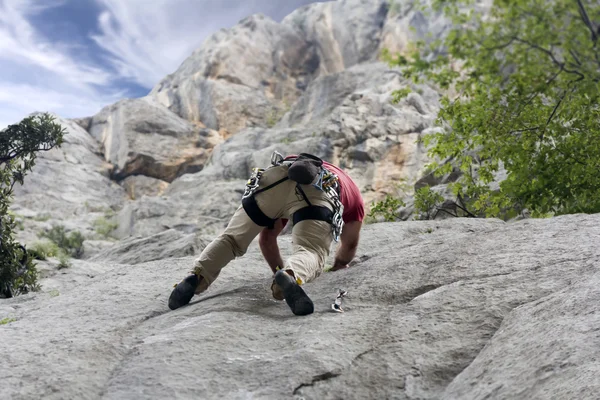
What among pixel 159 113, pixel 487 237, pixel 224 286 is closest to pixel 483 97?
pixel 487 237

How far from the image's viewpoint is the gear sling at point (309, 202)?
6012 millimetres

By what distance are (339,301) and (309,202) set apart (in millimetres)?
1293

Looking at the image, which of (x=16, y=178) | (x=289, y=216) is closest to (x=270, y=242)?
(x=289, y=216)

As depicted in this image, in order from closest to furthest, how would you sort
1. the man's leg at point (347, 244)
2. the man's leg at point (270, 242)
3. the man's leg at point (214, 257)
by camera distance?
the man's leg at point (214, 257) < the man's leg at point (270, 242) < the man's leg at point (347, 244)

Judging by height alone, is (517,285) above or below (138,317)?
above

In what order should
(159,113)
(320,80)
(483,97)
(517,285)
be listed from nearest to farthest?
(517,285)
(483,97)
(320,80)
(159,113)

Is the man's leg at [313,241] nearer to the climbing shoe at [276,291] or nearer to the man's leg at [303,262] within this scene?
the man's leg at [303,262]

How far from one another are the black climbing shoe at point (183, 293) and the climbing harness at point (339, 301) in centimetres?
164

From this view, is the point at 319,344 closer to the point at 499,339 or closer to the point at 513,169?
the point at 499,339

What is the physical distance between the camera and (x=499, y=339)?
3.92m

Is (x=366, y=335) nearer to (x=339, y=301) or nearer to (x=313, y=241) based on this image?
(x=339, y=301)

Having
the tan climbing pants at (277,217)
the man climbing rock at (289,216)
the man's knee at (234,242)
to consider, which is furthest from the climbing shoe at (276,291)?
the man's knee at (234,242)

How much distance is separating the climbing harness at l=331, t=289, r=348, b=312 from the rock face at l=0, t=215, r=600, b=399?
0.25ft

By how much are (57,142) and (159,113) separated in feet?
146
